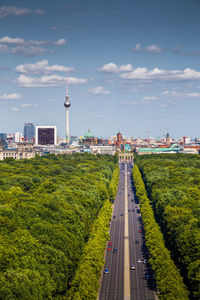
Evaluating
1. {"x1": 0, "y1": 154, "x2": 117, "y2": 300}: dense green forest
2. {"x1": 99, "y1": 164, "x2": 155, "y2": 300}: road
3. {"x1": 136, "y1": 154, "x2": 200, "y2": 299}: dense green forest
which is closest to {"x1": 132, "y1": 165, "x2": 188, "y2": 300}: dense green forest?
{"x1": 136, "y1": 154, "x2": 200, "y2": 299}: dense green forest

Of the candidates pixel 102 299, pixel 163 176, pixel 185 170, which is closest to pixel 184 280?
pixel 102 299

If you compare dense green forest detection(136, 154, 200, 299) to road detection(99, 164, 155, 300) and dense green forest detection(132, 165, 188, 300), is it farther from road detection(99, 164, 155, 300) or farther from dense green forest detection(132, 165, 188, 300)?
road detection(99, 164, 155, 300)

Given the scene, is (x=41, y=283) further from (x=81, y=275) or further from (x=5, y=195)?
(x=5, y=195)

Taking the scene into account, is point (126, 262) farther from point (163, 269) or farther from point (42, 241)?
point (42, 241)

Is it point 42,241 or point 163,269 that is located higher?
point 42,241

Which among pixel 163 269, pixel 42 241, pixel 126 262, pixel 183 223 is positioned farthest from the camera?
pixel 126 262

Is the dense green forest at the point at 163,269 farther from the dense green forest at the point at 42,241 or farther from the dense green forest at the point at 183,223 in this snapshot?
the dense green forest at the point at 42,241

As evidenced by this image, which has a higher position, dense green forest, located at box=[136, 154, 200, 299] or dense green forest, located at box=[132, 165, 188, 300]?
dense green forest, located at box=[136, 154, 200, 299]

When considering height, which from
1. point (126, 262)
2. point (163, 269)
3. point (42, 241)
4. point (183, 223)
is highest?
point (183, 223)

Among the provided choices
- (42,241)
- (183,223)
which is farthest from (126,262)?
(42,241)
